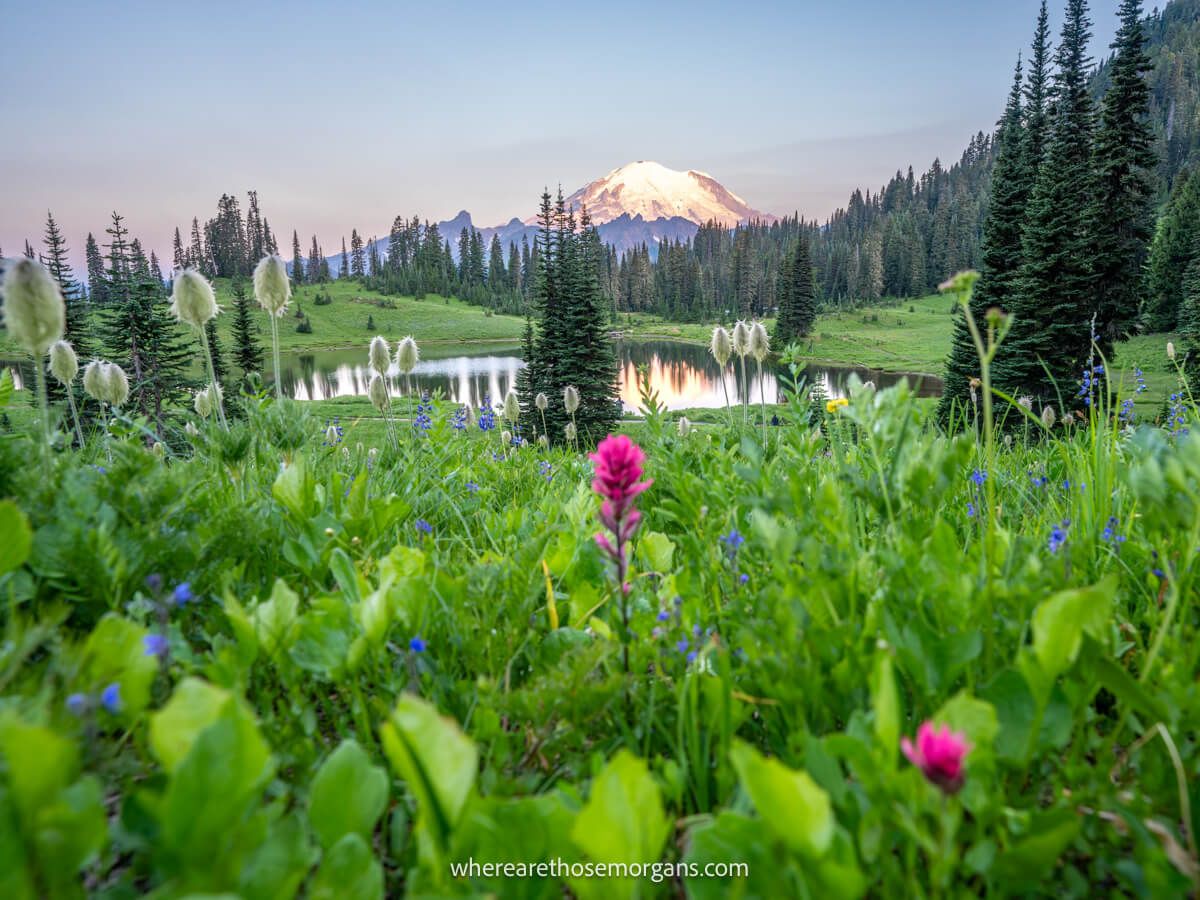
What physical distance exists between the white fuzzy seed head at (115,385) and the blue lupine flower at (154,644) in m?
3.91

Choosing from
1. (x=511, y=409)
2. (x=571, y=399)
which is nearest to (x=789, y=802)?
(x=511, y=409)

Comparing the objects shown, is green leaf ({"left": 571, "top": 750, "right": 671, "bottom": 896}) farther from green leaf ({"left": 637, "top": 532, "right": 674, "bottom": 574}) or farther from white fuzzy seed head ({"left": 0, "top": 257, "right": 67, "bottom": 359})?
white fuzzy seed head ({"left": 0, "top": 257, "right": 67, "bottom": 359})

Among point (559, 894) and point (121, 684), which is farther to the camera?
point (121, 684)

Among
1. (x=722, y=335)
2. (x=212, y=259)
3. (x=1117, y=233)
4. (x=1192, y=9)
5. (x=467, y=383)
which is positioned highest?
(x=1192, y=9)

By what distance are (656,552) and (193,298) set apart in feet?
9.66

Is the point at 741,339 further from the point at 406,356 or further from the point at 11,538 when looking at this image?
the point at 11,538

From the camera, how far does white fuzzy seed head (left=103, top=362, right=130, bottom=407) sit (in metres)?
4.20

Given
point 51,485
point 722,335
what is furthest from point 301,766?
point 722,335

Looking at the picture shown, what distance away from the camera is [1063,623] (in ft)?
3.07

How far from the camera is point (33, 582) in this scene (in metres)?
1.39

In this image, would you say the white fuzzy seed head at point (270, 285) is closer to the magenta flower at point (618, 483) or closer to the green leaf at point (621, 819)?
the magenta flower at point (618, 483)

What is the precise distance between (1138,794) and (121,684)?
1.58m

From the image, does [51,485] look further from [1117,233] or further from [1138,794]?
[1117,233]

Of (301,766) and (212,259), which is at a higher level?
(212,259)
